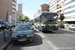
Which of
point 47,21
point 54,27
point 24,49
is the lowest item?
point 24,49

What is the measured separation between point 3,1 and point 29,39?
48.2 metres

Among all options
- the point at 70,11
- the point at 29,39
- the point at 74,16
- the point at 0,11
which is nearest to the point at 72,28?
the point at 29,39

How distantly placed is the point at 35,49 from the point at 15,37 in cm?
175

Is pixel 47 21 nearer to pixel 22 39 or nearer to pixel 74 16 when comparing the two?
pixel 22 39

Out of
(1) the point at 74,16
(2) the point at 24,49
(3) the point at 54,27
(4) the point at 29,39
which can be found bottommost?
(2) the point at 24,49

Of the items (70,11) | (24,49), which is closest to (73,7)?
(70,11)

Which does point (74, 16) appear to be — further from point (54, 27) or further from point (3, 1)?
point (3, 1)

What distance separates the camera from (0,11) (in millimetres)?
45250

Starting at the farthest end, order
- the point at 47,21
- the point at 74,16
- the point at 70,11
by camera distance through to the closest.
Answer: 1. the point at 70,11
2. the point at 74,16
3. the point at 47,21

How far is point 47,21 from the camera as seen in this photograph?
1068 centimetres

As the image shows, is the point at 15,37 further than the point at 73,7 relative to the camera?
No

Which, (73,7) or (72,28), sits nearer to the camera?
(72,28)

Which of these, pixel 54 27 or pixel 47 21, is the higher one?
pixel 47 21

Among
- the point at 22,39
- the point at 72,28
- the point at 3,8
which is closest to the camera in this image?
the point at 22,39
